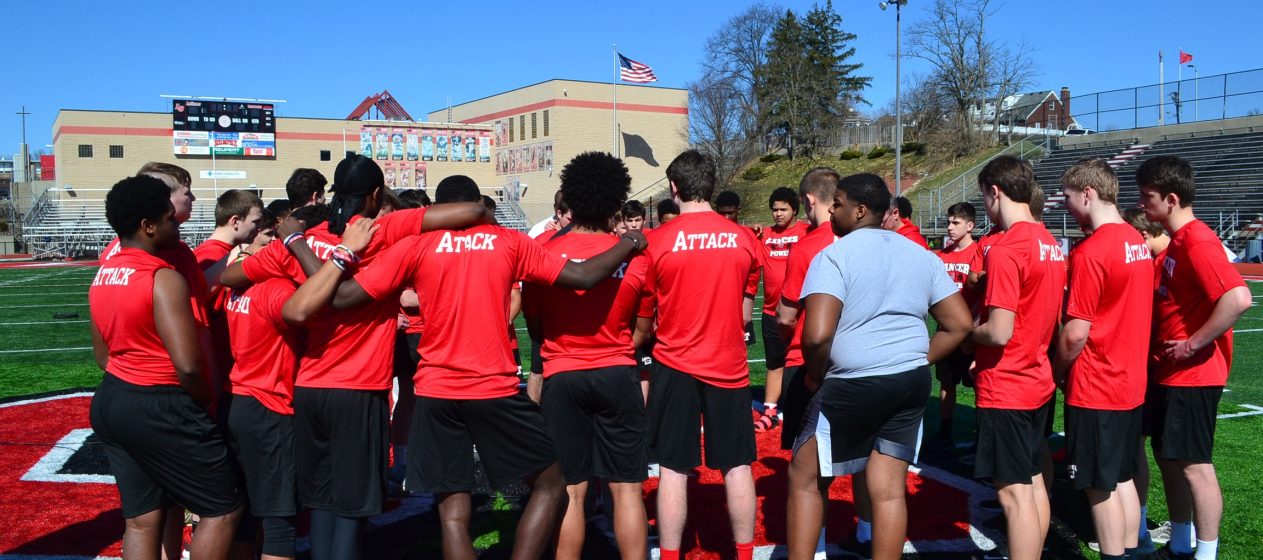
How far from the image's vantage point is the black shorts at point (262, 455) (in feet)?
13.0

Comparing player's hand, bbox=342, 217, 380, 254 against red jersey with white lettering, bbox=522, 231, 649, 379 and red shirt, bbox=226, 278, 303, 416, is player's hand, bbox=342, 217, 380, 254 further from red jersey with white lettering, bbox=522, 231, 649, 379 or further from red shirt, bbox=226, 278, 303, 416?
red jersey with white lettering, bbox=522, 231, 649, 379

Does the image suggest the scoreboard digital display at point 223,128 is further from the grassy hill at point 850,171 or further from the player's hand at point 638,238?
the player's hand at point 638,238

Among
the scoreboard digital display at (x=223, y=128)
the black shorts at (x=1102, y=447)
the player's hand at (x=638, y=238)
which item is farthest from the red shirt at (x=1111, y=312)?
the scoreboard digital display at (x=223, y=128)

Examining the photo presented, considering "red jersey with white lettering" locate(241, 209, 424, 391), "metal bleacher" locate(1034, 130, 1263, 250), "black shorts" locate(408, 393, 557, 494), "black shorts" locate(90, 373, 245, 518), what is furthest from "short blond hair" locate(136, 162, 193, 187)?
"metal bleacher" locate(1034, 130, 1263, 250)

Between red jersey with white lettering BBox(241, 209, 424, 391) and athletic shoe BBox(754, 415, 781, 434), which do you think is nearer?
red jersey with white lettering BBox(241, 209, 424, 391)

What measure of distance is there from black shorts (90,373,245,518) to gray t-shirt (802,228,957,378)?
103 inches

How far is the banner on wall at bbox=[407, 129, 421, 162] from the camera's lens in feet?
192

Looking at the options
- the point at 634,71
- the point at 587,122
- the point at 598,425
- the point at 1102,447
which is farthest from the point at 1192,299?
the point at 587,122

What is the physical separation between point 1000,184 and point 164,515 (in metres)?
4.10

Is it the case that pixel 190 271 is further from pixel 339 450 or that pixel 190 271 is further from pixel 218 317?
pixel 339 450

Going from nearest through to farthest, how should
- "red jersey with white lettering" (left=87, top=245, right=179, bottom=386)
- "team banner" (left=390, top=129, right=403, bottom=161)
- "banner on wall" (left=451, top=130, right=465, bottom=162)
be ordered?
"red jersey with white lettering" (left=87, top=245, right=179, bottom=386)
"team banner" (left=390, top=129, right=403, bottom=161)
"banner on wall" (left=451, top=130, right=465, bottom=162)

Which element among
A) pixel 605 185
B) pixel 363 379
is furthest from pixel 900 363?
pixel 363 379

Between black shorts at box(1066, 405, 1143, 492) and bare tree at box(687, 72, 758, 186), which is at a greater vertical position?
bare tree at box(687, 72, 758, 186)

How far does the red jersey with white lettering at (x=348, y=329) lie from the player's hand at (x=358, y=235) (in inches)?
3.0
